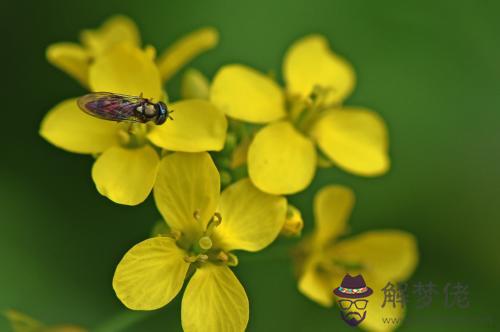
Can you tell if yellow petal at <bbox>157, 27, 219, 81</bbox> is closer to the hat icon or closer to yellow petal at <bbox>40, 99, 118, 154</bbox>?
yellow petal at <bbox>40, 99, 118, 154</bbox>

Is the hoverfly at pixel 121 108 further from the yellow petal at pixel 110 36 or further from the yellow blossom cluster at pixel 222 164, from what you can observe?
the yellow petal at pixel 110 36

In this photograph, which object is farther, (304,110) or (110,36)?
(110,36)

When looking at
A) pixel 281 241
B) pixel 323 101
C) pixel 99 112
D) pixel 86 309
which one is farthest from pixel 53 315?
pixel 323 101

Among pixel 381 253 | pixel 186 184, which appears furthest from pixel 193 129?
pixel 381 253

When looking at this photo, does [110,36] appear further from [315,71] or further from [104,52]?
[315,71]

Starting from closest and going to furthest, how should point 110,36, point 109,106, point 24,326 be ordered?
1. point 109,106
2. point 24,326
3. point 110,36

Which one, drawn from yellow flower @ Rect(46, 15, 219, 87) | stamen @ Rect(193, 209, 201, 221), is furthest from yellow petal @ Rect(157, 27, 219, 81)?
stamen @ Rect(193, 209, 201, 221)

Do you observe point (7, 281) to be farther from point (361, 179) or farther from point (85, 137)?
point (361, 179)
